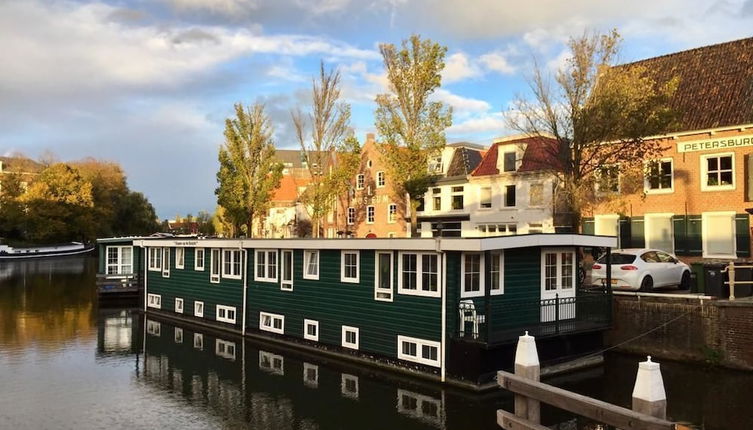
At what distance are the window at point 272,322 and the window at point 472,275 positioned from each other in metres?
8.27

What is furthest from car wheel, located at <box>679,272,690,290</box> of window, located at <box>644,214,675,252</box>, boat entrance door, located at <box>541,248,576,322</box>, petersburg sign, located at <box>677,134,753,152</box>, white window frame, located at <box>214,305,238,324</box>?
white window frame, located at <box>214,305,238,324</box>

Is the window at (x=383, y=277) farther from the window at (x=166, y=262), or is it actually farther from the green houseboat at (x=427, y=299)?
the window at (x=166, y=262)

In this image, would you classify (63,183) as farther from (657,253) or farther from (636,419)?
(636,419)

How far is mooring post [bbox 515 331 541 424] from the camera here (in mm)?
7859

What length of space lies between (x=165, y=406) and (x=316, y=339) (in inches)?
241

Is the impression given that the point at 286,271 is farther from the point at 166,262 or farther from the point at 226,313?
the point at 166,262

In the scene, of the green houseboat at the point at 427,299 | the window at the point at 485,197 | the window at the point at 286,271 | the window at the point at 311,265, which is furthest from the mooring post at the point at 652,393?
the window at the point at 485,197

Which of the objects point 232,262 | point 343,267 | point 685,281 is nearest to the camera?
point 343,267

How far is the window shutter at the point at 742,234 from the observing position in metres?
26.2

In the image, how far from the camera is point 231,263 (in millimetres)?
24125

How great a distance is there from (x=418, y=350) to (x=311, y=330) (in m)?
5.11

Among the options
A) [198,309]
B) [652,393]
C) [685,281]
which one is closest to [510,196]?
[685,281]

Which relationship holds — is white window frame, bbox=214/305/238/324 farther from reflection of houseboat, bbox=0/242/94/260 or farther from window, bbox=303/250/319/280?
reflection of houseboat, bbox=0/242/94/260

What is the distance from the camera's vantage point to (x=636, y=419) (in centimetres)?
619
